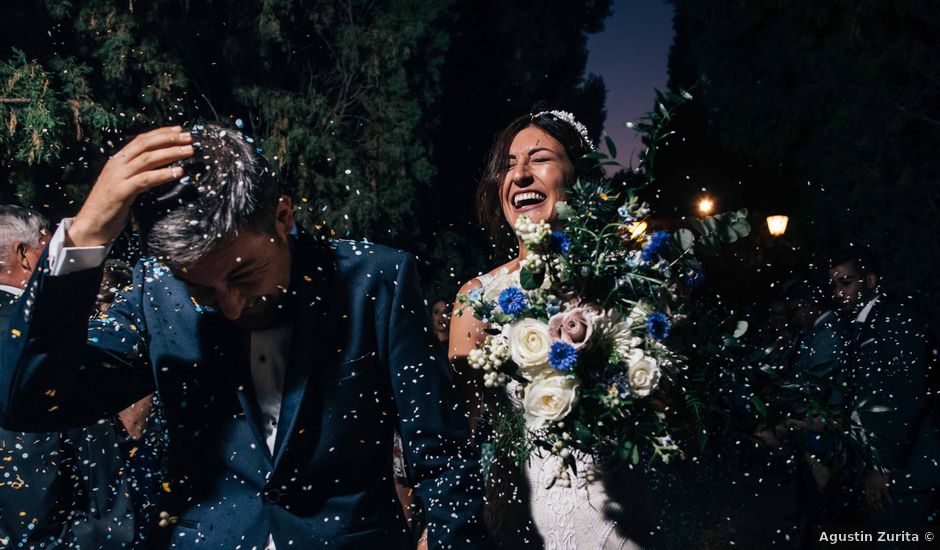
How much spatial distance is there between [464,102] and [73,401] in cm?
1163

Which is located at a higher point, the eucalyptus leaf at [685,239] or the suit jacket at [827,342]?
the eucalyptus leaf at [685,239]

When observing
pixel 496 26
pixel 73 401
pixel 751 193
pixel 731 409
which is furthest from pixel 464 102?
pixel 751 193

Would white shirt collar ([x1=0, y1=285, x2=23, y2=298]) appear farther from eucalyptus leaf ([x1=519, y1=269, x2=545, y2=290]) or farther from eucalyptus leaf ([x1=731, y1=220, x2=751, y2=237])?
eucalyptus leaf ([x1=731, y1=220, x2=751, y2=237])

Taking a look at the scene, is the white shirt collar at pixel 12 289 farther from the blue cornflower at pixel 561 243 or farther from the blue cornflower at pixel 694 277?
the blue cornflower at pixel 694 277

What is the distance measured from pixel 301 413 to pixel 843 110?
11.3 m

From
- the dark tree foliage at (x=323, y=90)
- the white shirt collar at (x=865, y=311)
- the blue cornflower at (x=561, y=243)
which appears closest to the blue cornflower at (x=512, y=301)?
the blue cornflower at (x=561, y=243)

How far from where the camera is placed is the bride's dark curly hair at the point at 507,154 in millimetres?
3678

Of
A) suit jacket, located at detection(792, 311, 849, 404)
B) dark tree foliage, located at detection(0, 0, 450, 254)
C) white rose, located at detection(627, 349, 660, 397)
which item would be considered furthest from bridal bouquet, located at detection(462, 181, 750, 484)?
dark tree foliage, located at detection(0, 0, 450, 254)

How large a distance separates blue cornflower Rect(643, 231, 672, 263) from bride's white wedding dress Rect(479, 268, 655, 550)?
852mm

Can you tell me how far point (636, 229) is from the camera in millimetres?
3098

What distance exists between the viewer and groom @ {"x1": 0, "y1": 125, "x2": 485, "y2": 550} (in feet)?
6.78

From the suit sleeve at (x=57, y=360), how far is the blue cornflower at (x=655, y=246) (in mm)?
1715

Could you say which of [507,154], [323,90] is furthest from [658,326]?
[323,90]

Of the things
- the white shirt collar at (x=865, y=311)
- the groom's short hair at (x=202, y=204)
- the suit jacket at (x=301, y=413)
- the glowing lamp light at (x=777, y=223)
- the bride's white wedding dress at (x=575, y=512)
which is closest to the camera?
the groom's short hair at (x=202, y=204)
